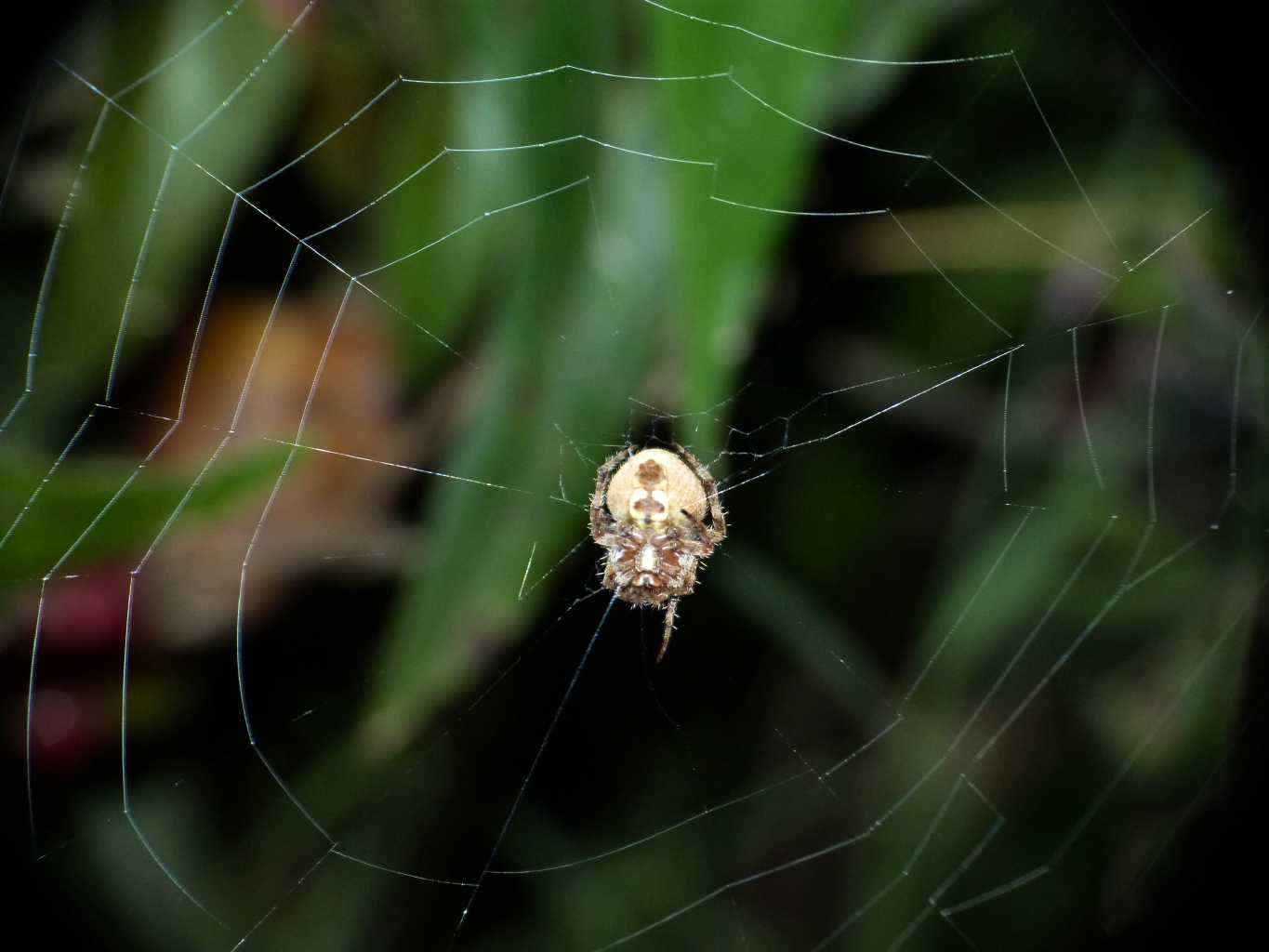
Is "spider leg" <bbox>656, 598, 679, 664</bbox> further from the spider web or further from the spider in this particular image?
the spider web

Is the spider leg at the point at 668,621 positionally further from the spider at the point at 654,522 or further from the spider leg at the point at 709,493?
the spider leg at the point at 709,493

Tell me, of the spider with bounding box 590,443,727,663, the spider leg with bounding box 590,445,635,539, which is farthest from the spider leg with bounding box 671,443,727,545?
the spider leg with bounding box 590,445,635,539

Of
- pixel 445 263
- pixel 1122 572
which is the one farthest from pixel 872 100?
pixel 1122 572

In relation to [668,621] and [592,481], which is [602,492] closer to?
[592,481]

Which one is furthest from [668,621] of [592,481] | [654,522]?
[592,481]

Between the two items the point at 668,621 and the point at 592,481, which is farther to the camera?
the point at 668,621
